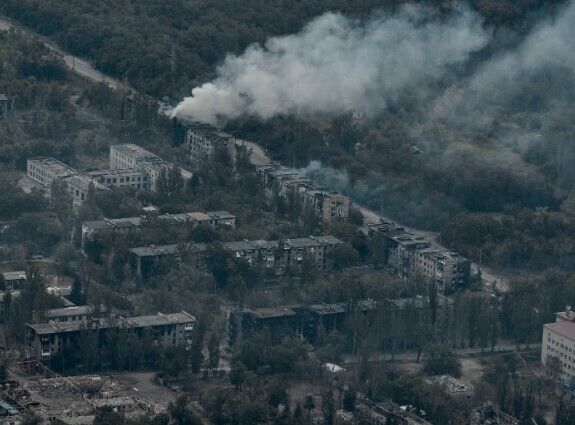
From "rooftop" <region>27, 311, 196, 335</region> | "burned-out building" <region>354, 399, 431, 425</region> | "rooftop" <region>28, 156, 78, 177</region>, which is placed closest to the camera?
"burned-out building" <region>354, 399, 431, 425</region>

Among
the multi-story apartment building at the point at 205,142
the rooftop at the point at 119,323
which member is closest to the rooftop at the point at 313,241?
the rooftop at the point at 119,323

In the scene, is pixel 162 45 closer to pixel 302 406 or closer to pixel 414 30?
pixel 414 30

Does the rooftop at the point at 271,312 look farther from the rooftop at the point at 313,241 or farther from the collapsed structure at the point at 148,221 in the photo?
the collapsed structure at the point at 148,221

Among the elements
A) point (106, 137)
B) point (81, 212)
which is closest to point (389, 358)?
point (81, 212)

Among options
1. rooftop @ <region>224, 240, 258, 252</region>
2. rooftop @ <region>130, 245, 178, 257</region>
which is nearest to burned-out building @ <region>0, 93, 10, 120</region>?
rooftop @ <region>130, 245, 178, 257</region>

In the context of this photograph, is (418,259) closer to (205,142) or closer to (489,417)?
(489,417)

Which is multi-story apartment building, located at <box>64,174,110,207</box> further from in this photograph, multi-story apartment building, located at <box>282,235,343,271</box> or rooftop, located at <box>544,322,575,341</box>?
rooftop, located at <box>544,322,575,341</box>
